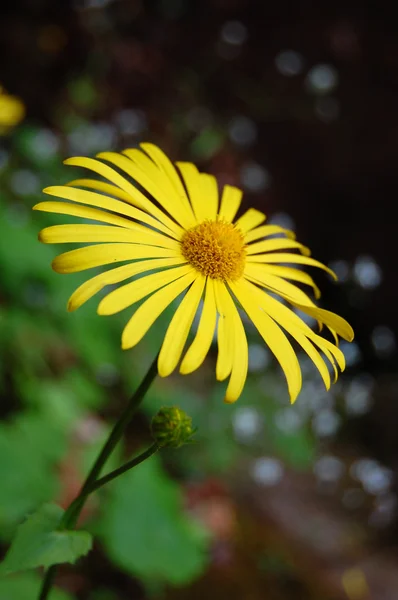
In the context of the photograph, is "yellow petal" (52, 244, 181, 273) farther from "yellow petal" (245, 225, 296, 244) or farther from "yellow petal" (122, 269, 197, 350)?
"yellow petal" (245, 225, 296, 244)

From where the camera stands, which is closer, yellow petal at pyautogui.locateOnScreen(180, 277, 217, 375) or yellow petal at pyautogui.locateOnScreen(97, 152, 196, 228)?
yellow petal at pyautogui.locateOnScreen(180, 277, 217, 375)

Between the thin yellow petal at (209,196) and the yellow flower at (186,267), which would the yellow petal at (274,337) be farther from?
the thin yellow petal at (209,196)

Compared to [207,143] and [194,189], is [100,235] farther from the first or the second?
[207,143]

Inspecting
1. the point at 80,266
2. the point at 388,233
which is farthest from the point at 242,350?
the point at 388,233

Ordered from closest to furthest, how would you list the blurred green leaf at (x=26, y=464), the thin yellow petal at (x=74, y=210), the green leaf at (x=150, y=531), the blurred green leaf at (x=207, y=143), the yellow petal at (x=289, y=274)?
the thin yellow petal at (x=74, y=210)
the yellow petal at (x=289, y=274)
the blurred green leaf at (x=26, y=464)
the green leaf at (x=150, y=531)
the blurred green leaf at (x=207, y=143)

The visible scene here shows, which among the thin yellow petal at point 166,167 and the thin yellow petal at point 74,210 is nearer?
the thin yellow petal at point 74,210

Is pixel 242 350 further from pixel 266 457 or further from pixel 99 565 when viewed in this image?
pixel 266 457

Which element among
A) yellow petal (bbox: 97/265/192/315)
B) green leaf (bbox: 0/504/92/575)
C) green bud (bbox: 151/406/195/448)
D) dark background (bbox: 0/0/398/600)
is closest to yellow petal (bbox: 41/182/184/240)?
yellow petal (bbox: 97/265/192/315)

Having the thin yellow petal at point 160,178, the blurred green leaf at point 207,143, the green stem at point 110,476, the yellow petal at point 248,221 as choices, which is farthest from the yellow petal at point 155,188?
the blurred green leaf at point 207,143
